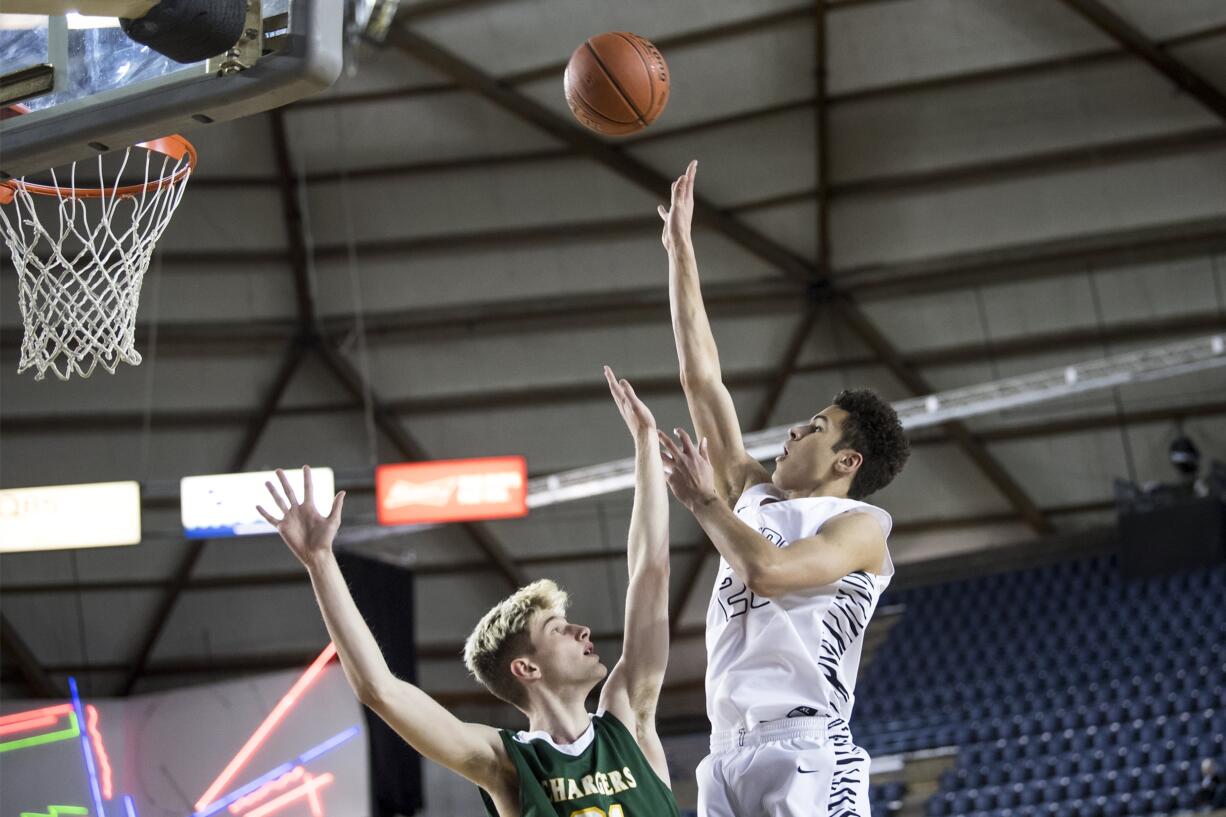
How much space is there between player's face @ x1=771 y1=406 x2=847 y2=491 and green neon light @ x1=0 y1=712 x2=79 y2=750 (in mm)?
12313

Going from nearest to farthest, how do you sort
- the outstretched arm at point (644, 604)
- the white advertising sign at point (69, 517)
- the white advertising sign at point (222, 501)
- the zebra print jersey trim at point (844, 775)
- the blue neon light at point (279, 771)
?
the zebra print jersey trim at point (844, 775) < the outstretched arm at point (644, 604) < the white advertising sign at point (69, 517) < the white advertising sign at point (222, 501) < the blue neon light at point (279, 771)

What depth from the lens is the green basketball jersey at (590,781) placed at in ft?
9.73

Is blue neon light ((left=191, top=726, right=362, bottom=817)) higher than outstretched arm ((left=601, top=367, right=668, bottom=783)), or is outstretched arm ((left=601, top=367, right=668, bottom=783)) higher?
blue neon light ((left=191, top=726, right=362, bottom=817))

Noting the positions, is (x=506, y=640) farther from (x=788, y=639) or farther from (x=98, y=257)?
(x=98, y=257)

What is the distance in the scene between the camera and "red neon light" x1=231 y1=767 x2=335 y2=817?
1369cm

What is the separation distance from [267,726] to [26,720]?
2360mm

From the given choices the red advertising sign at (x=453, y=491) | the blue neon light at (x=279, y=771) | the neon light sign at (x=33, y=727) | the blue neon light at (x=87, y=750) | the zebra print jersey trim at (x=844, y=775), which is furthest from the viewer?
the neon light sign at (x=33, y=727)

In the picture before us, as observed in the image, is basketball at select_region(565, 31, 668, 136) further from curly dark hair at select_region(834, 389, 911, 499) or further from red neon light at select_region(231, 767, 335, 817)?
red neon light at select_region(231, 767, 335, 817)

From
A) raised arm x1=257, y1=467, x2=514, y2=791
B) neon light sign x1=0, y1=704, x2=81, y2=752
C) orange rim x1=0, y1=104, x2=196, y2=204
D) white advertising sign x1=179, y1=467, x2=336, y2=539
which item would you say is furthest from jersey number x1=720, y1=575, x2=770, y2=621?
neon light sign x1=0, y1=704, x2=81, y2=752

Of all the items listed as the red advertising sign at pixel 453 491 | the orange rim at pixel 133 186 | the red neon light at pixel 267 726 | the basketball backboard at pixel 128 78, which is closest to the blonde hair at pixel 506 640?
the basketball backboard at pixel 128 78

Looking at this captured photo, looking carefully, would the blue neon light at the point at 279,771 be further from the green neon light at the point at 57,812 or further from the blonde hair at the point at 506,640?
the blonde hair at the point at 506,640

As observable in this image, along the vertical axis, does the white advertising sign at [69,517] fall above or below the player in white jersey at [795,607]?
above

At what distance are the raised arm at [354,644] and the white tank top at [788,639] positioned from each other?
21.7 inches

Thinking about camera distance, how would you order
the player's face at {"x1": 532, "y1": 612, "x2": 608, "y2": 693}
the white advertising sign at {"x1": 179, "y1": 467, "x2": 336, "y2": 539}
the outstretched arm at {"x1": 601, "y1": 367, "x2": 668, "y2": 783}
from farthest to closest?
the white advertising sign at {"x1": 179, "y1": 467, "x2": 336, "y2": 539}
the outstretched arm at {"x1": 601, "y1": 367, "x2": 668, "y2": 783}
the player's face at {"x1": 532, "y1": 612, "x2": 608, "y2": 693}
